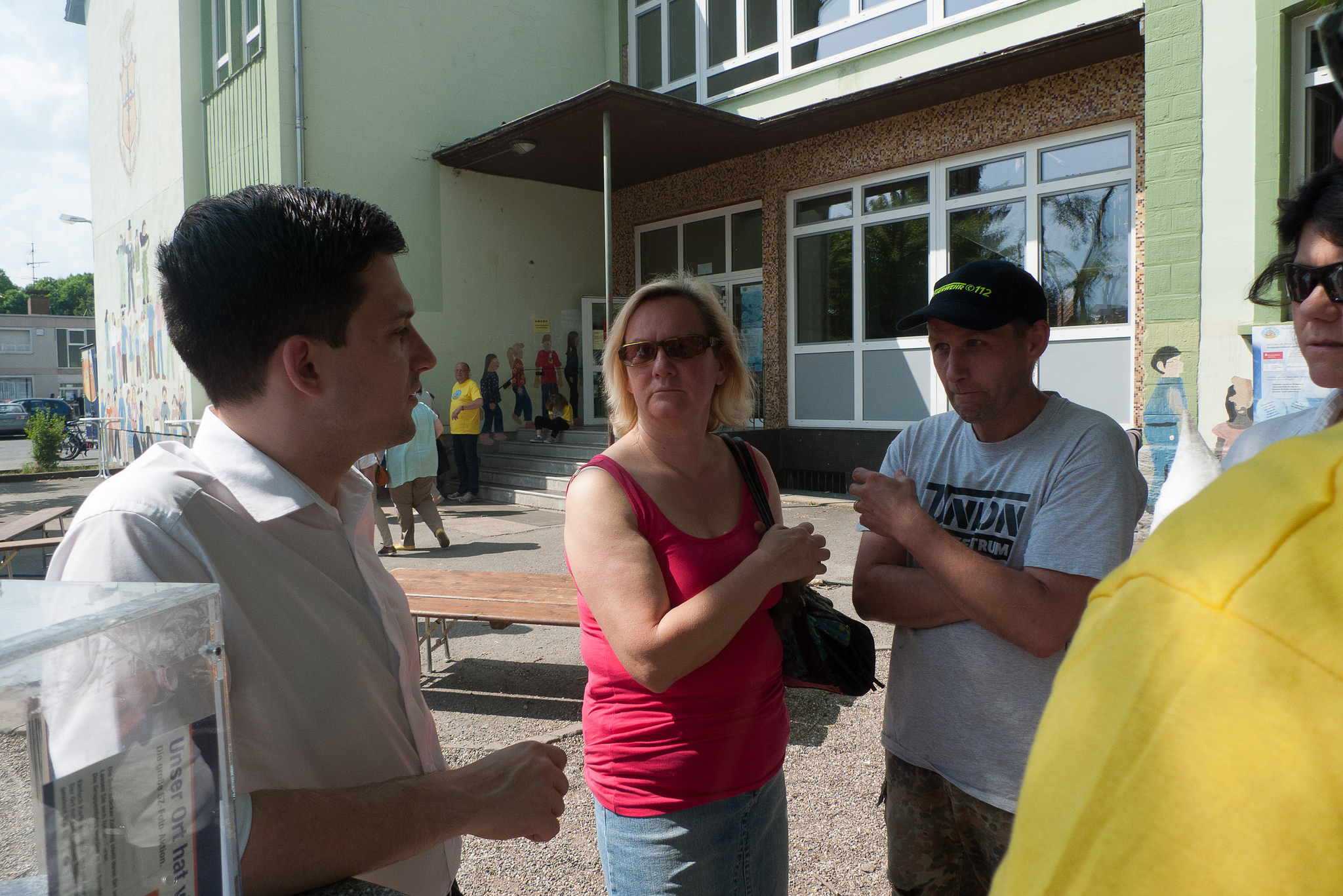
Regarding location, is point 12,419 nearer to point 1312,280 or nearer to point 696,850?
point 696,850

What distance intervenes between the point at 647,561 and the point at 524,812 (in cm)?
62

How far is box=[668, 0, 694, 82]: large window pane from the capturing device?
1406cm

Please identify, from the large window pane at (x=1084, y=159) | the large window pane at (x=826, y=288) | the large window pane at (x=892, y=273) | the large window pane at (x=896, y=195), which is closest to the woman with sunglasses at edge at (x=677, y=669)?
the large window pane at (x=1084, y=159)

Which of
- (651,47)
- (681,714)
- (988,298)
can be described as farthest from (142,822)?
(651,47)

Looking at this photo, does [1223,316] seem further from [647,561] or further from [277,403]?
[277,403]

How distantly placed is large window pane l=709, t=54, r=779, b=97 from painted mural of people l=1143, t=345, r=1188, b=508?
7.85 m

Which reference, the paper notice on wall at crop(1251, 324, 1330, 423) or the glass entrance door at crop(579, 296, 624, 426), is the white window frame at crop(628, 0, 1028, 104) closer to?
the glass entrance door at crop(579, 296, 624, 426)

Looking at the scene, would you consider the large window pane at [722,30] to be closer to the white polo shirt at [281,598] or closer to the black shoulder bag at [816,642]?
the black shoulder bag at [816,642]

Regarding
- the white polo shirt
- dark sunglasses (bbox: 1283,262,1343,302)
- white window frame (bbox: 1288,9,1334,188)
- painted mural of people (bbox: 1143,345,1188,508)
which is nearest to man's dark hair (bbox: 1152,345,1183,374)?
painted mural of people (bbox: 1143,345,1188,508)

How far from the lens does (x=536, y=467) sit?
13625 mm

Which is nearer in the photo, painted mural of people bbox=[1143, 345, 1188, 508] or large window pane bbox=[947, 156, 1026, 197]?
painted mural of people bbox=[1143, 345, 1188, 508]

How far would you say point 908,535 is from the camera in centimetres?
201

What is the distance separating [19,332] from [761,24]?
71167 mm

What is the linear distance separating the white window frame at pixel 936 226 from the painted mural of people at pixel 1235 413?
99.2 inches
